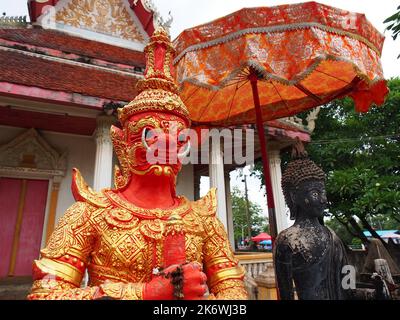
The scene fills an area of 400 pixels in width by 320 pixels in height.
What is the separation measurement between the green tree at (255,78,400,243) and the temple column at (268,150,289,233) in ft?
4.24

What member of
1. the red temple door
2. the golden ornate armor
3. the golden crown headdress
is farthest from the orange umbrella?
the red temple door

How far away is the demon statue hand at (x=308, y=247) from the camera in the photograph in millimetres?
1751

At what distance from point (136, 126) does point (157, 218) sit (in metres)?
0.60

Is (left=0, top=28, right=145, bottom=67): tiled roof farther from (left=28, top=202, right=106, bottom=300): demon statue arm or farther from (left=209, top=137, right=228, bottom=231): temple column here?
(left=28, top=202, right=106, bottom=300): demon statue arm

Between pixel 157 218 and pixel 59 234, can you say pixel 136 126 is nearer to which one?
pixel 157 218

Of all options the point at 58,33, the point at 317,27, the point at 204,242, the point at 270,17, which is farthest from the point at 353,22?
the point at 58,33

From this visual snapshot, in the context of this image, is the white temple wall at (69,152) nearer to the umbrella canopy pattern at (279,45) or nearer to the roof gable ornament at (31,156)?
the roof gable ornament at (31,156)

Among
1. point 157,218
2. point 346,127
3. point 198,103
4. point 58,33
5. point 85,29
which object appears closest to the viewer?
point 157,218

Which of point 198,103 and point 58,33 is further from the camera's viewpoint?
point 58,33

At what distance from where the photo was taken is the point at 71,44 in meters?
6.89

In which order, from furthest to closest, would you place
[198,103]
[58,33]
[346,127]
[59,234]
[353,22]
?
1. [346,127]
2. [58,33]
3. [198,103]
4. [353,22]
5. [59,234]

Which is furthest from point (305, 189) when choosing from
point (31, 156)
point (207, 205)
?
point (31, 156)

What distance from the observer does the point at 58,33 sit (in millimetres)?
7328

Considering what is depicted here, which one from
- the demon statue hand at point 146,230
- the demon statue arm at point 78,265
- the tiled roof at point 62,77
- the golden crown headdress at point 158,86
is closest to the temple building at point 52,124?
the tiled roof at point 62,77
